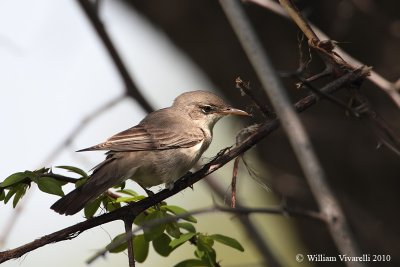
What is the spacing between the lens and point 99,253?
191 cm

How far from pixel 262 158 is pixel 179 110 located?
3.45 ft

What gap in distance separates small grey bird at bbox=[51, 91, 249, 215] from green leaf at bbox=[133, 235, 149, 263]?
0.95ft

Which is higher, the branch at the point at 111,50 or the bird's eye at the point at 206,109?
the branch at the point at 111,50

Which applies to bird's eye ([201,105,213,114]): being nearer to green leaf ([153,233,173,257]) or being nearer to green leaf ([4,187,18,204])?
green leaf ([153,233,173,257])

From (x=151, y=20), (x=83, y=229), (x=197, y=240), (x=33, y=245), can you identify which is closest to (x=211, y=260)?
(x=197, y=240)

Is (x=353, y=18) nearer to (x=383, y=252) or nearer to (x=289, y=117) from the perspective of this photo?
(x=383, y=252)

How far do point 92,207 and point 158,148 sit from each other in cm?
136

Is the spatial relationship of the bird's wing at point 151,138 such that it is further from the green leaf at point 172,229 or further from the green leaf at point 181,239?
the green leaf at point 181,239

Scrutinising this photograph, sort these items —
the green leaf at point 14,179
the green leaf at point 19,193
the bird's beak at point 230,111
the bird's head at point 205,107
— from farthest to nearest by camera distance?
the bird's head at point 205,107
the bird's beak at point 230,111
the green leaf at point 19,193
the green leaf at point 14,179

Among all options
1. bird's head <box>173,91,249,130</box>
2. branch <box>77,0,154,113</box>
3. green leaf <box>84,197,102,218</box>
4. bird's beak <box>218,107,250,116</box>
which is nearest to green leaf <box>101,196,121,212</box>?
green leaf <box>84,197,102,218</box>

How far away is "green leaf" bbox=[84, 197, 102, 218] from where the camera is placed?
119 inches

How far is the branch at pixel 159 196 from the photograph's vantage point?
2.44 meters

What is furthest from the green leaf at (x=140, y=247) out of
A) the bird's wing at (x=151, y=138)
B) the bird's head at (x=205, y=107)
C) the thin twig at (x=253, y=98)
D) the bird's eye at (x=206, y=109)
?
the bird's eye at (x=206, y=109)

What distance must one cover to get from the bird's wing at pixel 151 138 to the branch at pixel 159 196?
118cm
